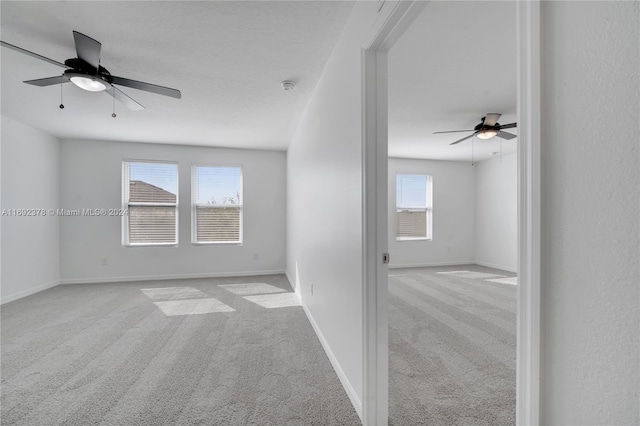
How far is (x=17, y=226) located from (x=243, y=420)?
4633mm

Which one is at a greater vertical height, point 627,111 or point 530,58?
point 530,58

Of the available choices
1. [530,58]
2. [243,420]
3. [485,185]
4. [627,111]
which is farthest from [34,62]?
[485,185]

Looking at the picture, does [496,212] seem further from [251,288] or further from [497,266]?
[251,288]

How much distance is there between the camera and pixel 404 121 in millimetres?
3969

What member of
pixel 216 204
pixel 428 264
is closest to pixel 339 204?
pixel 216 204

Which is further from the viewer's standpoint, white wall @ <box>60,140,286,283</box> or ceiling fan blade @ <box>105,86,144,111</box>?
white wall @ <box>60,140,286,283</box>

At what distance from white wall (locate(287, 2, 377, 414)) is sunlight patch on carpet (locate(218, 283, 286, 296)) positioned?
1.42 metres

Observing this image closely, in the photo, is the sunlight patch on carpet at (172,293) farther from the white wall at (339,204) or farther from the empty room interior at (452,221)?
the empty room interior at (452,221)

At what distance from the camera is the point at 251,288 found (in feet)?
14.9

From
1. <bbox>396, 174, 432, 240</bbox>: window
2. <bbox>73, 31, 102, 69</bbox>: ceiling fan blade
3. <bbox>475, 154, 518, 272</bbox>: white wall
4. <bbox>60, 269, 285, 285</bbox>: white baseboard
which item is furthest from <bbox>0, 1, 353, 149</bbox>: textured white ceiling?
<bbox>475, 154, 518, 272</bbox>: white wall

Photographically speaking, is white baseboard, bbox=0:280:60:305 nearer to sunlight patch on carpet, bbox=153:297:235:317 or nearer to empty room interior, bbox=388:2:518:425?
sunlight patch on carpet, bbox=153:297:235:317

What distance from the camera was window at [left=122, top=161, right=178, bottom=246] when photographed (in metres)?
5.12

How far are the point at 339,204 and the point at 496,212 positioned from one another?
572cm

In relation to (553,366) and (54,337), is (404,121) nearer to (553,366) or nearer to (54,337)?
(553,366)
